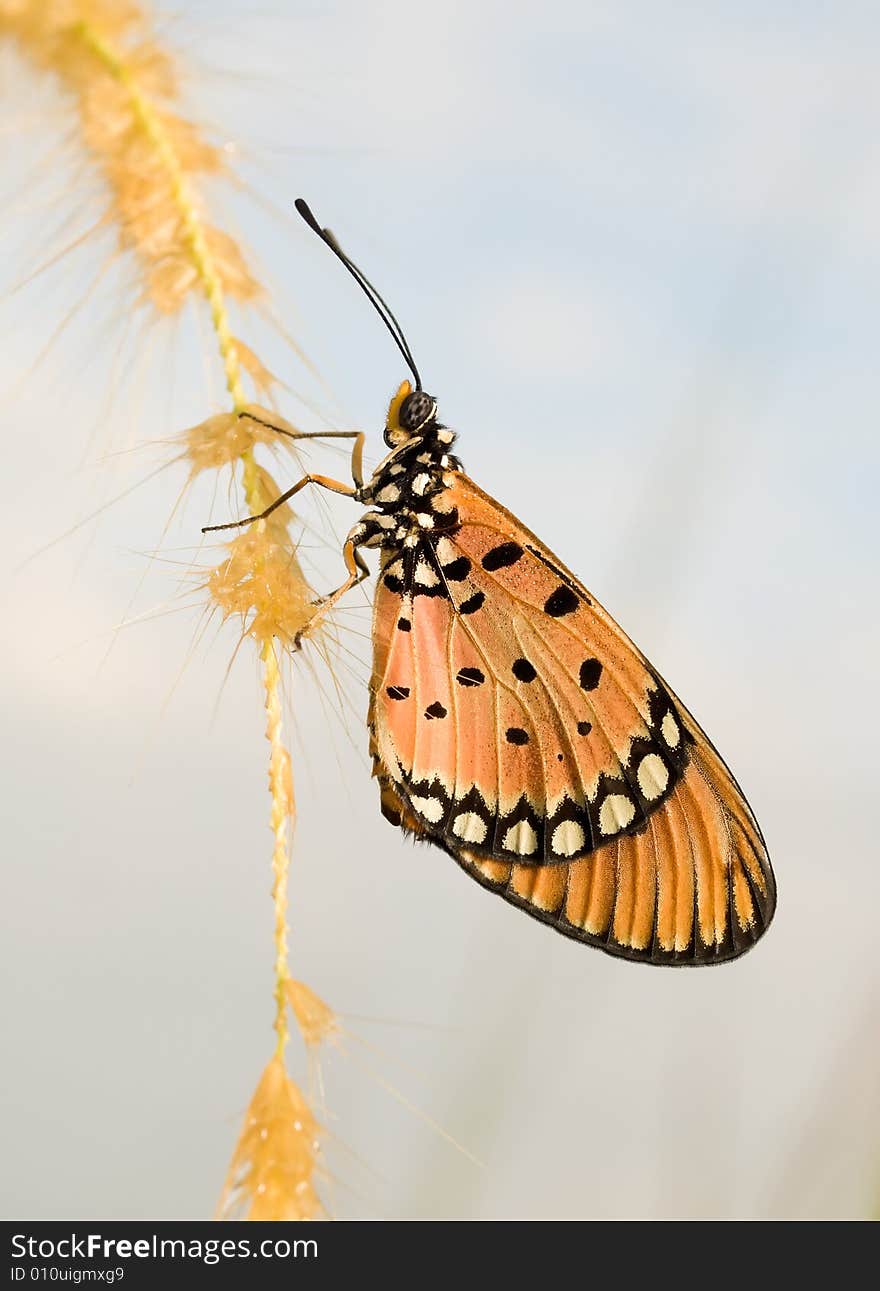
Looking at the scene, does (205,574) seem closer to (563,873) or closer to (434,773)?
(434,773)

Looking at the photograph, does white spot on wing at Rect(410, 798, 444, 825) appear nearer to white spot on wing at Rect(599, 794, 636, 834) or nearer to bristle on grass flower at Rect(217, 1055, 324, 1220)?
white spot on wing at Rect(599, 794, 636, 834)

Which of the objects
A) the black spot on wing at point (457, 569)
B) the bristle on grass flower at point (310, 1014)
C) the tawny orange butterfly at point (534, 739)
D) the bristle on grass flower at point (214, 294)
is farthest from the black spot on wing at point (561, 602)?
the bristle on grass flower at point (310, 1014)

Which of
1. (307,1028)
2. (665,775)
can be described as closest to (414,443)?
(665,775)

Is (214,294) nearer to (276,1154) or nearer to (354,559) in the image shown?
(354,559)

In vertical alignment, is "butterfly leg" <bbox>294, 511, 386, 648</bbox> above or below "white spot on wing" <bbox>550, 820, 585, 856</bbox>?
above

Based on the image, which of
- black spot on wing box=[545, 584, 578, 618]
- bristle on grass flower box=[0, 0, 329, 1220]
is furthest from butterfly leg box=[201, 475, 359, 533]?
black spot on wing box=[545, 584, 578, 618]

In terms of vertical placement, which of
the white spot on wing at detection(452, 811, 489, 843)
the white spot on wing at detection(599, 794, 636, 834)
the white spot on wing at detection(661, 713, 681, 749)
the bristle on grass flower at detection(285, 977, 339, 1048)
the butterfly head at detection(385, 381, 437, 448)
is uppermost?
the butterfly head at detection(385, 381, 437, 448)

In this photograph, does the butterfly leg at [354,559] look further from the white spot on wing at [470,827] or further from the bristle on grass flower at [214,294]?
the white spot on wing at [470,827]
